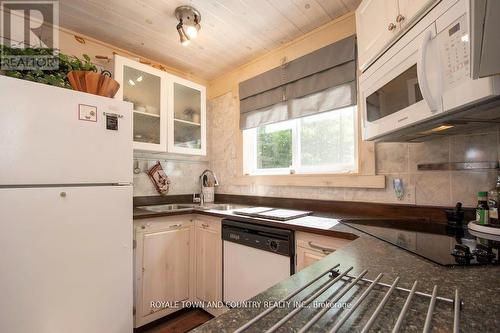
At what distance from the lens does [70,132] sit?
1.24 meters

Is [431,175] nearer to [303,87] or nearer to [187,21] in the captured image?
[303,87]

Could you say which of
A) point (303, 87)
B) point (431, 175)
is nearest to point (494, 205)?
point (431, 175)

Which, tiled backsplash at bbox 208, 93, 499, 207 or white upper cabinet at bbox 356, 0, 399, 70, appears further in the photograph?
tiled backsplash at bbox 208, 93, 499, 207

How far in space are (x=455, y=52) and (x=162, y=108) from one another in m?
2.03

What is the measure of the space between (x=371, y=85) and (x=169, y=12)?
4.90 ft

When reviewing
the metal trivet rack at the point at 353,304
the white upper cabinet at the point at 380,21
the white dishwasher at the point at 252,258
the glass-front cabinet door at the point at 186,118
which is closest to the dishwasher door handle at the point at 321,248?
the white dishwasher at the point at 252,258

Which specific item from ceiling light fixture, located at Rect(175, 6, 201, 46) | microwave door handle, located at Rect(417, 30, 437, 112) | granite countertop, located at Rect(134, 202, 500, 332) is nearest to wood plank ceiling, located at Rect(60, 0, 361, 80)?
ceiling light fixture, located at Rect(175, 6, 201, 46)

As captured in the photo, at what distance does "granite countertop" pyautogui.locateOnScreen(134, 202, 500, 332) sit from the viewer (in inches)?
16.2

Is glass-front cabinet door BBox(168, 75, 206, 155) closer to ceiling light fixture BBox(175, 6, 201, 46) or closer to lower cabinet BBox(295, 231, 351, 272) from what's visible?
ceiling light fixture BBox(175, 6, 201, 46)

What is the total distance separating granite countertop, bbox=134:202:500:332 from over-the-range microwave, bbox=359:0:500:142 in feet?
1.62

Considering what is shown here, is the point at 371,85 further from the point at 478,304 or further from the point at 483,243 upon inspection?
the point at 478,304

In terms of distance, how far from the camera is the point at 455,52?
2.40 feet

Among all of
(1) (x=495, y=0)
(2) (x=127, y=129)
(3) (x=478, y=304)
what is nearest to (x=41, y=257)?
(2) (x=127, y=129)

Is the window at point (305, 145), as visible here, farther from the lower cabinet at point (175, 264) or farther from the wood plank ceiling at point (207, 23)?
the lower cabinet at point (175, 264)
